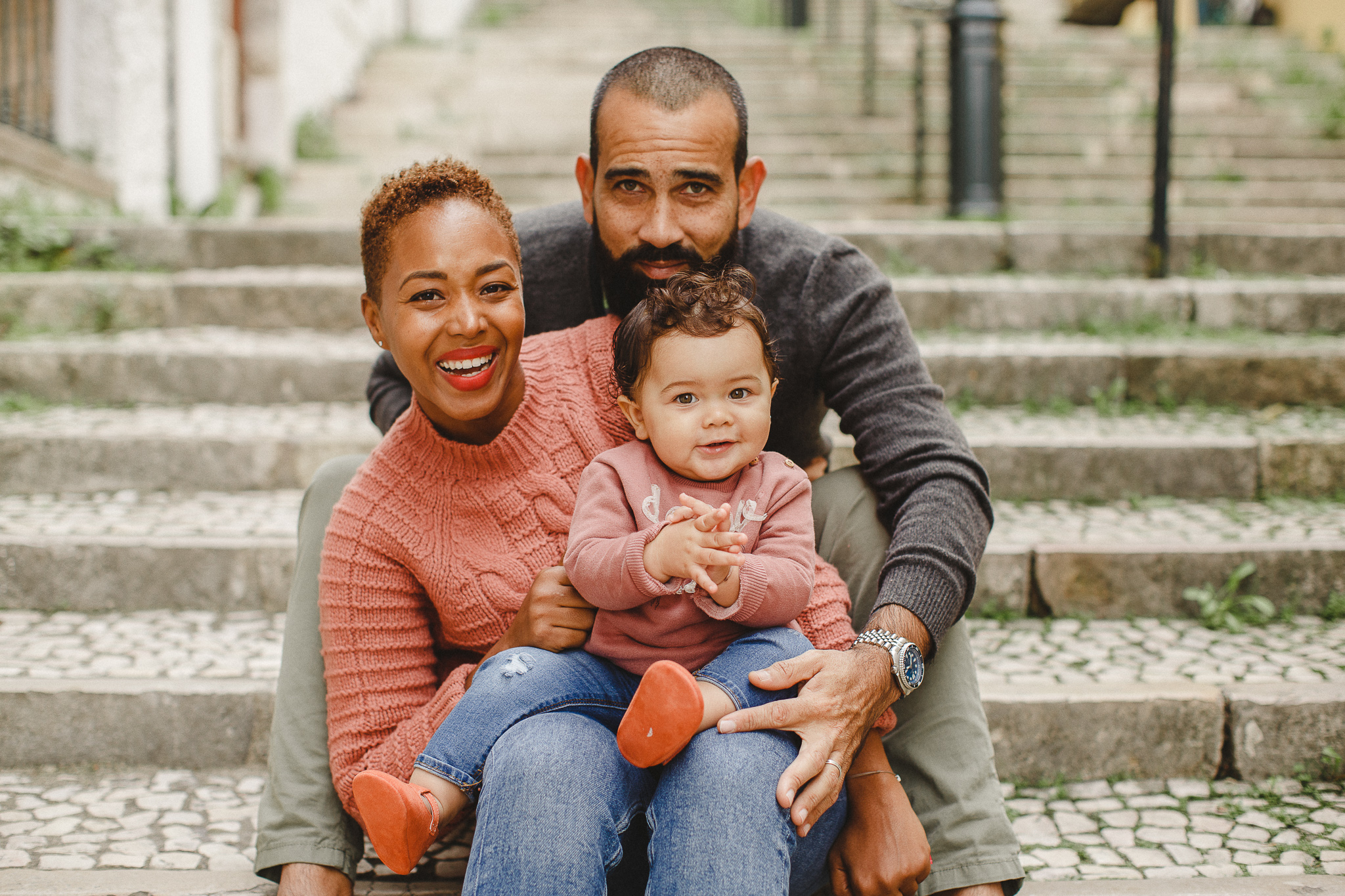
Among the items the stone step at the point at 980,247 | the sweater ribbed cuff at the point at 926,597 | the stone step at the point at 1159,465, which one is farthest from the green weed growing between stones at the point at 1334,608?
the stone step at the point at 980,247

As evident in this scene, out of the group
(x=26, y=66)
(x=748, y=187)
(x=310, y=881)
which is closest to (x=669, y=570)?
(x=310, y=881)

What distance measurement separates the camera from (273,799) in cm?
177

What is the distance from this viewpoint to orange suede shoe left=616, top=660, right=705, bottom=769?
1.42m

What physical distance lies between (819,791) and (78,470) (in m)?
2.72

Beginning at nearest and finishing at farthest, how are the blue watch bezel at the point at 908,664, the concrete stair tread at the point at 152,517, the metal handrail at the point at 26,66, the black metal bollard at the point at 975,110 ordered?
the blue watch bezel at the point at 908,664 < the concrete stair tread at the point at 152,517 < the metal handrail at the point at 26,66 < the black metal bollard at the point at 975,110

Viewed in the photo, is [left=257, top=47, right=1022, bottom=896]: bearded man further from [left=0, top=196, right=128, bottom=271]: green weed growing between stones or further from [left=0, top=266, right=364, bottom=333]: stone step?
[left=0, top=196, right=128, bottom=271]: green weed growing between stones

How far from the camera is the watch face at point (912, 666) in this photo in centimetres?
168

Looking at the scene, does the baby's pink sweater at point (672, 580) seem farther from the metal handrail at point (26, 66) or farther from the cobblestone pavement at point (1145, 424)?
the metal handrail at point (26, 66)

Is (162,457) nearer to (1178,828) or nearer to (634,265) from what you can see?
(634,265)

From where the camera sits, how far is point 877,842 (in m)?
1.60

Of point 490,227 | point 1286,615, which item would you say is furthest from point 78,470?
point 1286,615

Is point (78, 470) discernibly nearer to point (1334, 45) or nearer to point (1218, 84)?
point (1218, 84)

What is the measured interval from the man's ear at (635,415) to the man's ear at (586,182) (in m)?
0.65

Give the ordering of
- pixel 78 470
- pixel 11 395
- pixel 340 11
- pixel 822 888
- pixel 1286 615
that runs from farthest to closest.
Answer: pixel 340 11
pixel 11 395
pixel 78 470
pixel 1286 615
pixel 822 888
